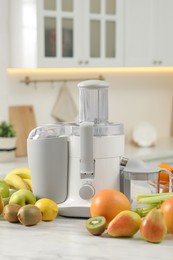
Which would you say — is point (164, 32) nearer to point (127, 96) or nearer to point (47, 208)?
point (127, 96)

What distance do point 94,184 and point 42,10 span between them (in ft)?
7.27

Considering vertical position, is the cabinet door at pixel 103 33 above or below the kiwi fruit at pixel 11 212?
above

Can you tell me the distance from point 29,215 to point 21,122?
2.47m

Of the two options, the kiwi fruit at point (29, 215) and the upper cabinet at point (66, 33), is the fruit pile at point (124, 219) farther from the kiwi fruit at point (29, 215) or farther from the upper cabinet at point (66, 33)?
the upper cabinet at point (66, 33)

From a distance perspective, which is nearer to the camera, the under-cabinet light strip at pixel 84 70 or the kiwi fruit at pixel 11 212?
the kiwi fruit at pixel 11 212

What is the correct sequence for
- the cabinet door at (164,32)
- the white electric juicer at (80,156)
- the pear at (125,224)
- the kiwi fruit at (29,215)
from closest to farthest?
the pear at (125,224) < the kiwi fruit at (29,215) < the white electric juicer at (80,156) < the cabinet door at (164,32)

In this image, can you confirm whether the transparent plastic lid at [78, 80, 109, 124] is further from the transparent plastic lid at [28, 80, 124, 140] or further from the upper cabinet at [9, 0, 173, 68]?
the upper cabinet at [9, 0, 173, 68]

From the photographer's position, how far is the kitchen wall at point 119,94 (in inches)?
163

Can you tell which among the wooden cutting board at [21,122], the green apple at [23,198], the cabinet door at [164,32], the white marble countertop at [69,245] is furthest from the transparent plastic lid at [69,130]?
the cabinet door at [164,32]

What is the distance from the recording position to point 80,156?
1934 mm

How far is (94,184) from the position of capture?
1.94m

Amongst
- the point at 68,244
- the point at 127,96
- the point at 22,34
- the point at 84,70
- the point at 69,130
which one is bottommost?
the point at 68,244

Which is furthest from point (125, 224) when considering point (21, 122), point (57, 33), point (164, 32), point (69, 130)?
point (164, 32)

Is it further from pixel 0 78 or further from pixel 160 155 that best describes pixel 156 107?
pixel 0 78
